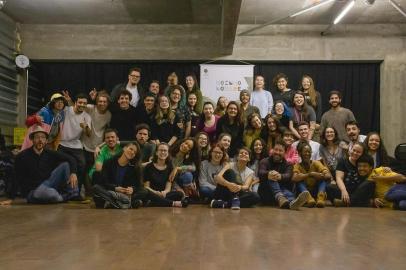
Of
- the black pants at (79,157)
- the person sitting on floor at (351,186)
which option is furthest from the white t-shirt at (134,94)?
the person sitting on floor at (351,186)

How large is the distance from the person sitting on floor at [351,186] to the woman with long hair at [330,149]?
0.23 m

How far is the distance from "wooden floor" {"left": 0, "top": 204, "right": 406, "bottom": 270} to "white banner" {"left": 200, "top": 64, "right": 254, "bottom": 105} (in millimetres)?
3609

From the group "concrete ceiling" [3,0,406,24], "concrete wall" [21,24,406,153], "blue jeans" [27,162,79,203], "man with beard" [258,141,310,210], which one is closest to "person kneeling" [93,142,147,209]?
"blue jeans" [27,162,79,203]

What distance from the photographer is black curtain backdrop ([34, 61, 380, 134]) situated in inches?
329

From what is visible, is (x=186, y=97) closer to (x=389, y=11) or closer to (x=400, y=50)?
(x=389, y=11)

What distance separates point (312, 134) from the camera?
634cm

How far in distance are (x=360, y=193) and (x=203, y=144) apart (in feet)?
6.31

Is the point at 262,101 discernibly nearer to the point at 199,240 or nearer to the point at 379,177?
the point at 379,177

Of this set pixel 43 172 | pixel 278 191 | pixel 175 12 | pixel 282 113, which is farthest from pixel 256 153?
pixel 175 12

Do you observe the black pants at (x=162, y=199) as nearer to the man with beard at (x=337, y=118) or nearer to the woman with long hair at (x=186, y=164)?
the woman with long hair at (x=186, y=164)

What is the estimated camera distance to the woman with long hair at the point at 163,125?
5754 millimetres

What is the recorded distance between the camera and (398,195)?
492cm

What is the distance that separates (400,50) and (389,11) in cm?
104

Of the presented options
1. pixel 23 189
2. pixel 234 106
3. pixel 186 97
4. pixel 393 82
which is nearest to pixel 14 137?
pixel 23 189
